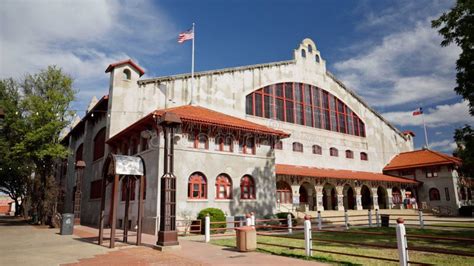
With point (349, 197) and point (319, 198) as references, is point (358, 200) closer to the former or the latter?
point (349, 197)

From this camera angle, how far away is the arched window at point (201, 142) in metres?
21.7

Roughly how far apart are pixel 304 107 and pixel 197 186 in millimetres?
21838

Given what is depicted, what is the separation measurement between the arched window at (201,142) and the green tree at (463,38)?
47.6 ft

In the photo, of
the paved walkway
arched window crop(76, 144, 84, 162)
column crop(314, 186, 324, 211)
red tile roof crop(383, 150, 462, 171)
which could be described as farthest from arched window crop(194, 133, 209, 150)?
red tile roof crop(383, 150, 462, 171)

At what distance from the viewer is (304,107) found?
39.0m

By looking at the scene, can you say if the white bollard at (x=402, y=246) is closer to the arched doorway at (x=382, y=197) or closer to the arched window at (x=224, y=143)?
the arched window at (x=224, y=143)

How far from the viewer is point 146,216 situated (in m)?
20.6

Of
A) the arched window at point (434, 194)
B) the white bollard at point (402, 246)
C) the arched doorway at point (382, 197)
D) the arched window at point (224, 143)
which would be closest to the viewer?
the white bollard at point (402, 246)

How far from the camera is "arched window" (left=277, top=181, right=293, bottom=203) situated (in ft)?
104

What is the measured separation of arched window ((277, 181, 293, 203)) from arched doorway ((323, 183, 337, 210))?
644 cm

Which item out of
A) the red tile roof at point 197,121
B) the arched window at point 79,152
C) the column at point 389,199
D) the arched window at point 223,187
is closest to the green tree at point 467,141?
the red tile roof at point 197,121

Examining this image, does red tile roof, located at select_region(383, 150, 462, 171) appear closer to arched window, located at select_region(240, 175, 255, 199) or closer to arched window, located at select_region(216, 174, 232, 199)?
arched window, located at select_region(240, 175, 255, 199)

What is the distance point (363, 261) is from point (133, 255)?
7.95 metres

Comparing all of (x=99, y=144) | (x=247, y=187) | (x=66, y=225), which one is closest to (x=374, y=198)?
(x=247, y=187)
